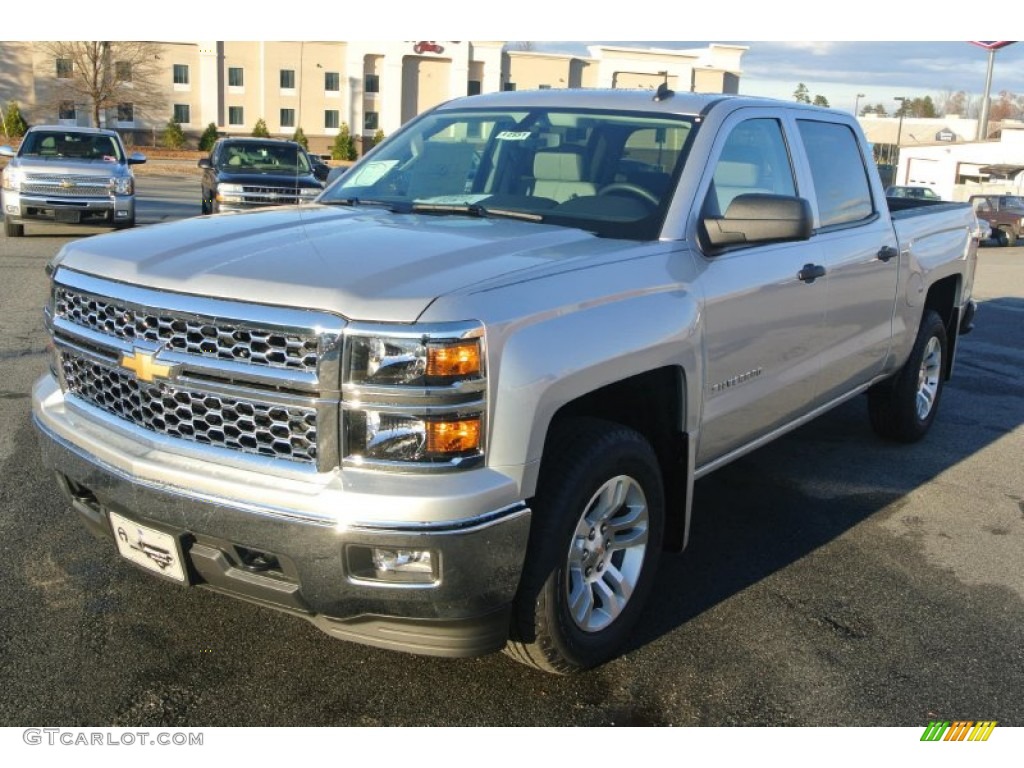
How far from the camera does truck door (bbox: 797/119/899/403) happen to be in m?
4.96

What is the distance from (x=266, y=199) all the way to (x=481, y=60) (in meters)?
57.4

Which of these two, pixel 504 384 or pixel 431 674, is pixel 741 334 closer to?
pixel 504 384

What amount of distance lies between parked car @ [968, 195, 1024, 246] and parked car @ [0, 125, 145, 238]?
26.0 meters

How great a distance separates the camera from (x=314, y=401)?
2.87 metres

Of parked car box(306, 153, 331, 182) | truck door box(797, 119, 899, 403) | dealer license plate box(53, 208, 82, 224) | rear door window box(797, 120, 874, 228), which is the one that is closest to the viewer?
truck door box(797, 119, 899, 403)

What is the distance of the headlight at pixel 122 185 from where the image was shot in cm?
1631

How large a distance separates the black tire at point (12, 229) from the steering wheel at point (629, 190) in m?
14.7

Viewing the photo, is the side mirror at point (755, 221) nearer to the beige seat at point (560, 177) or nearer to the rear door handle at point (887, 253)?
the beige seat at point (560, 177)

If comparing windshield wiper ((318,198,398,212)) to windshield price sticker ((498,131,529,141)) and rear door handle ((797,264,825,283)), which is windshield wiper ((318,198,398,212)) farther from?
rear door handle ((797,264,825,283))

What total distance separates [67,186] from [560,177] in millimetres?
13880

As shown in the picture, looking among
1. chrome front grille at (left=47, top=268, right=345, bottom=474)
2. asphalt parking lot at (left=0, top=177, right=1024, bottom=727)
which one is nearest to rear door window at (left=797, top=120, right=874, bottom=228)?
asphalt parking lot at (left=0, top=177, right=1024, bottom=727)

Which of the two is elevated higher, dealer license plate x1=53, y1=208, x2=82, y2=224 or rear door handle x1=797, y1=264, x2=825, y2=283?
rear door handle x1=797, y1=264, x2=825, y2=283

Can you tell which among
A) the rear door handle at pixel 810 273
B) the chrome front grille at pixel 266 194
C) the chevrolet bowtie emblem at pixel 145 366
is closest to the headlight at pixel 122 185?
the chrome front grille at pixel 266 194
